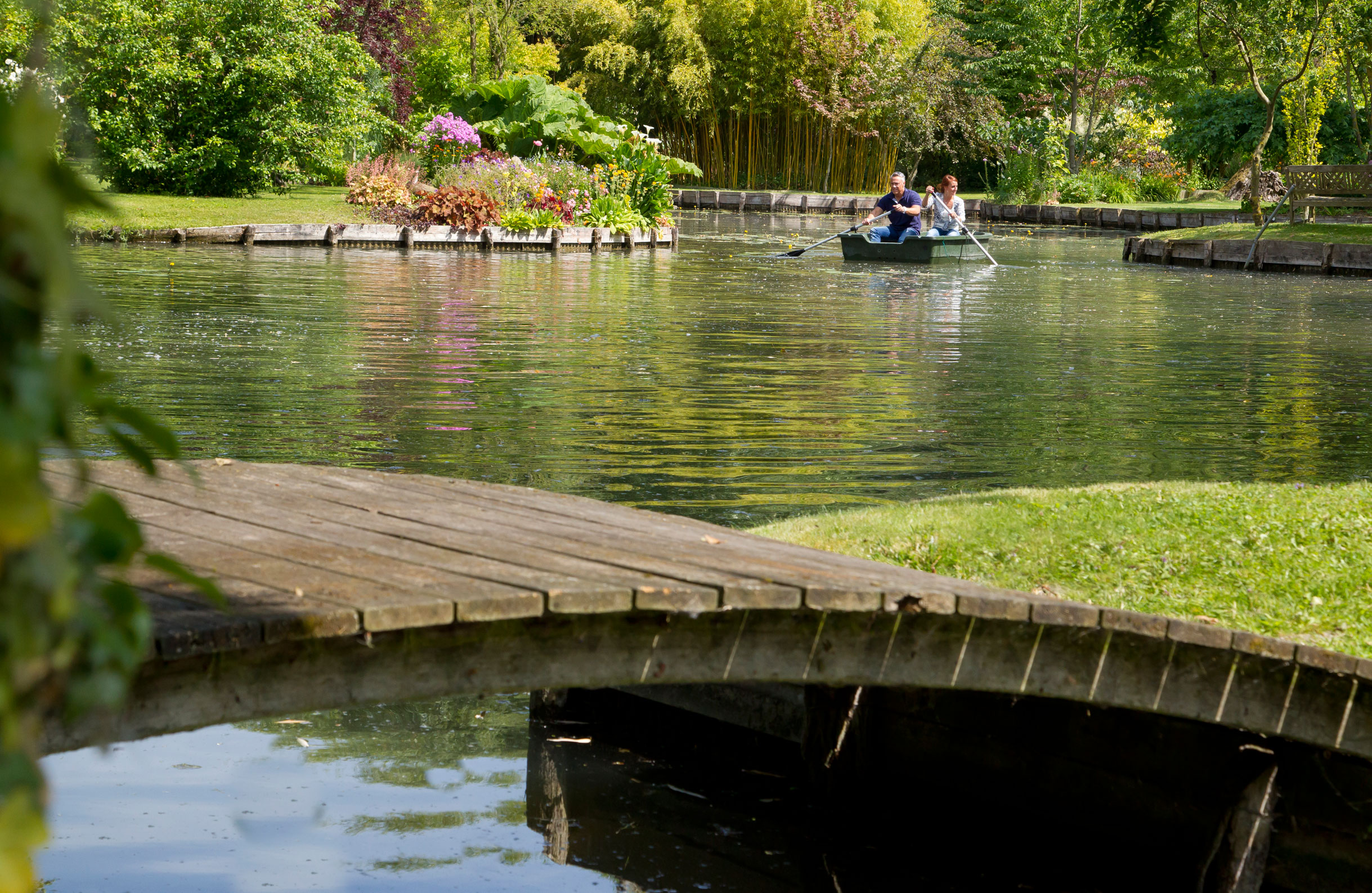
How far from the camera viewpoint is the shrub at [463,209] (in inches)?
1008

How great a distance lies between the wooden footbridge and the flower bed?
21.8 metres

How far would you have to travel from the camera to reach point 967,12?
47.6m

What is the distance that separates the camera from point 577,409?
34.8 ft

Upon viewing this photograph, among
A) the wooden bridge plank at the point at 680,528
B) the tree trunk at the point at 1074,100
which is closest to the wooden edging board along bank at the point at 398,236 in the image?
the wooden bridge plank at the point at 680,528

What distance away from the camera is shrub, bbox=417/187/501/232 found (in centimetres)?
2559

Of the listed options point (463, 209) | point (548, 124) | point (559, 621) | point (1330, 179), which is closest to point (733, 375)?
point (559, 621)

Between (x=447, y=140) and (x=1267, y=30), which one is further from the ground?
(x=1267, y=30)

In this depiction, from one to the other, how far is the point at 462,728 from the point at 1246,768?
8.79ft

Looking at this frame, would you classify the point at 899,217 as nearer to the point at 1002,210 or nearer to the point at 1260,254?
the point at 1260,254

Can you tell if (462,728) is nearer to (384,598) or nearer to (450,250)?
(384,598)

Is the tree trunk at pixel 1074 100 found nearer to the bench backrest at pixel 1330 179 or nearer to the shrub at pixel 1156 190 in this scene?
the shrub at pixel 1156 190

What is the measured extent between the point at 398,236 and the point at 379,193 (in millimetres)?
2372

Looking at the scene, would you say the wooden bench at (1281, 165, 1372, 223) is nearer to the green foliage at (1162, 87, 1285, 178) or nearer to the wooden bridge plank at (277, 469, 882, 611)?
the green foliage at (1162, 87, 1285, 178)

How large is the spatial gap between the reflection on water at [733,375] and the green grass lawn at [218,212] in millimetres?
1574
